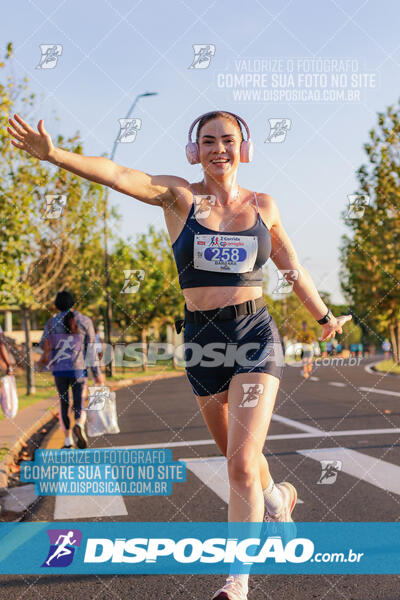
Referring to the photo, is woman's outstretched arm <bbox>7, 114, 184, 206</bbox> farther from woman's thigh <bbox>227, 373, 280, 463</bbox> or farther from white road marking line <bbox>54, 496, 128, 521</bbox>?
white road marking line <bbox>54, 496, 128, 521</bbox>

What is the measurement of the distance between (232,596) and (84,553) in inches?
67.7

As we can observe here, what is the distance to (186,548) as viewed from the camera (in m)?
4.68

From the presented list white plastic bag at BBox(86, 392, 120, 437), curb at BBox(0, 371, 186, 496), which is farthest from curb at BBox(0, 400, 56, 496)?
white plastic bag at BBox(86, 392, 120, 437)

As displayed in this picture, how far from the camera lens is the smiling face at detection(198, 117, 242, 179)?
3.66m

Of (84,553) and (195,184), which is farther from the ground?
(195,184)

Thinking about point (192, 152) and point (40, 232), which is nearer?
point (192, 152)

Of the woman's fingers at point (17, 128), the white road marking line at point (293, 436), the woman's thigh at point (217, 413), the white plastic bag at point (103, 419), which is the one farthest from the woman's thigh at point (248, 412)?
the white road marking line at point (293, 436)

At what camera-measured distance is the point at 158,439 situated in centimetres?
988

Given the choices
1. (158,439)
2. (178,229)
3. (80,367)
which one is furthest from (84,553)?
(158,439)

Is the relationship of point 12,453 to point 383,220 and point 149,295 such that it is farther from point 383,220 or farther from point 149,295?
point 149,295

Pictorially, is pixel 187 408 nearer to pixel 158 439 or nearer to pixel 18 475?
pixel 158 439

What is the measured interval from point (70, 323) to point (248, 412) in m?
5.27

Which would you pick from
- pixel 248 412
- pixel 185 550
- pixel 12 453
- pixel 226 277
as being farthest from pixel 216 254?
pixel 12 453

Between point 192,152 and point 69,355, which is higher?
point 192,152
